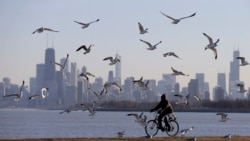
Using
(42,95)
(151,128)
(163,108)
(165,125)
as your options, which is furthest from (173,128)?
(42,95)

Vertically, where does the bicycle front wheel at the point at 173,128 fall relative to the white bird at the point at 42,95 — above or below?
below

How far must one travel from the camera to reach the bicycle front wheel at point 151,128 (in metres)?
29.4

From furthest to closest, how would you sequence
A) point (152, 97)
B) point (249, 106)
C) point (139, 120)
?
1. point (249, 106)
2. point (152, 97)
3. point (139, 120)

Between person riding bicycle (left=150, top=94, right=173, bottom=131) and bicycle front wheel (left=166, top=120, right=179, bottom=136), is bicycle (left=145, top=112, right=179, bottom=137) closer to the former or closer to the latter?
bicycle front wheel (left=166, top=120, right=179, bottom=136)

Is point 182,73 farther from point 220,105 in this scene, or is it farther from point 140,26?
point 220,105

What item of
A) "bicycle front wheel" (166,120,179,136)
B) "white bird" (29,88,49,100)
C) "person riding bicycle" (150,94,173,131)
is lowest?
"bicycle front wheel" (166,120,179,136)

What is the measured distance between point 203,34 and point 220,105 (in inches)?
5785

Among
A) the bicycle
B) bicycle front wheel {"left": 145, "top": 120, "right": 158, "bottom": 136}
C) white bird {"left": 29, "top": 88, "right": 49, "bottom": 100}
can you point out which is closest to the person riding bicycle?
the bicycle

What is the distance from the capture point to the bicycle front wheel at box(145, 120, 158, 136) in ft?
96.3

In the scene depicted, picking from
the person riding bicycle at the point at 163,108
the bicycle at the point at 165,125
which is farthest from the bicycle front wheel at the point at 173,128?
the person riding bicycle at the point at 163,108

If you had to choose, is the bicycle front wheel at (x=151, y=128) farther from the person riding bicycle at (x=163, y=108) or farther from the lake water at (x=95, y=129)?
the lake water at (x=95, y=129)

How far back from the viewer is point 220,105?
17838cm

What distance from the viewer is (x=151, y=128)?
96.7 feet

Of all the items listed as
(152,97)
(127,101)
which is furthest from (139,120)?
(127,101)
